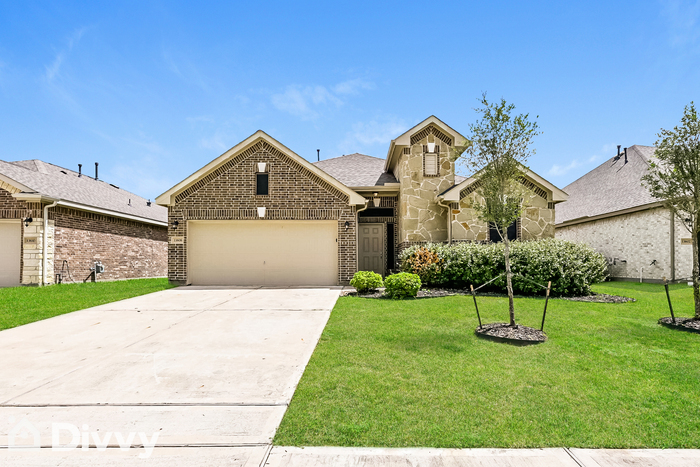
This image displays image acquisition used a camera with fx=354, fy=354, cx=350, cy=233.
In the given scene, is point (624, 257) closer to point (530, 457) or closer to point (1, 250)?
point (530, 457)

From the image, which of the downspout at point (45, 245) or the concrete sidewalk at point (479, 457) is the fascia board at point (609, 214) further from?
the downspout at point (45, 245)

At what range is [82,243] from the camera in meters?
14.4

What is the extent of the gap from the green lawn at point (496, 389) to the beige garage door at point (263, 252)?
23.4 ft

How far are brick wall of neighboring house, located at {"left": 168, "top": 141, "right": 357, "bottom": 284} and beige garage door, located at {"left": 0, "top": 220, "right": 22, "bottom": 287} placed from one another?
564cm

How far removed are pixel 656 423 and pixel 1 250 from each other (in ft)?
60.6

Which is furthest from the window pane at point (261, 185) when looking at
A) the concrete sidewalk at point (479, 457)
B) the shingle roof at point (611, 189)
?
the shingle roof at point (611, 189)

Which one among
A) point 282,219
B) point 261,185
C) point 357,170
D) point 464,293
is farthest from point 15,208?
point 464,293

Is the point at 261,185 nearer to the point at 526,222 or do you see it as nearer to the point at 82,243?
the point at 82,243

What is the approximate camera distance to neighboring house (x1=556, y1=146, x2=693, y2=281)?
12.9 meters

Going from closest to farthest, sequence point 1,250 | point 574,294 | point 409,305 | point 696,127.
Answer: point 696,127 → point 409,305 → point 574,294 → point 1,250

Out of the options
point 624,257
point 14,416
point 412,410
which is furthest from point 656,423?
point 624,257

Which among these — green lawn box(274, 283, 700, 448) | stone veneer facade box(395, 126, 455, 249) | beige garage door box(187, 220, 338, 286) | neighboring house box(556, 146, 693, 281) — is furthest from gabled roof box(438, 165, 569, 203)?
green lawn box(274, 283, 700, 448)

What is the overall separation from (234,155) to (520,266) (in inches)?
407

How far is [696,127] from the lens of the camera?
6559 mm
